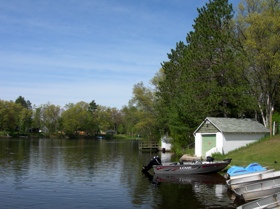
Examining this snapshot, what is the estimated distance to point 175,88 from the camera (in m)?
55.8

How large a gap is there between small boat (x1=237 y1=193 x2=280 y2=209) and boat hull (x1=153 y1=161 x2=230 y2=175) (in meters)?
13.2

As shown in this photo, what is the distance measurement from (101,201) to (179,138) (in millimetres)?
30635

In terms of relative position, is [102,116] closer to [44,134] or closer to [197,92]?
[44,134]

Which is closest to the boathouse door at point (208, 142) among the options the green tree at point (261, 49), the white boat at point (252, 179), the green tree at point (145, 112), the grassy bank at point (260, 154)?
the grassy bank at point (260, 154)

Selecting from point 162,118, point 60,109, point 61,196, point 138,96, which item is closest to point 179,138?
point 162,118

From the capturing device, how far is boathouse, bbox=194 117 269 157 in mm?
36188

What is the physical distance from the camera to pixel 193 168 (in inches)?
1151

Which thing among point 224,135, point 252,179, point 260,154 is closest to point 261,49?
point 224,135

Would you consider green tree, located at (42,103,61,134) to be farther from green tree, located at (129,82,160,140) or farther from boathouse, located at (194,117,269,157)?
boathouse, located at (194,117,269,157)

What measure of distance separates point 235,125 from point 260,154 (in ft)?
21.2

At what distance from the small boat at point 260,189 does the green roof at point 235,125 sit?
17.3 metres

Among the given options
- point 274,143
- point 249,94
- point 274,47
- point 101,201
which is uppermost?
point 274,47

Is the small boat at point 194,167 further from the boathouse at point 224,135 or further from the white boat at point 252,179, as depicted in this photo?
the white boat at point 252,179

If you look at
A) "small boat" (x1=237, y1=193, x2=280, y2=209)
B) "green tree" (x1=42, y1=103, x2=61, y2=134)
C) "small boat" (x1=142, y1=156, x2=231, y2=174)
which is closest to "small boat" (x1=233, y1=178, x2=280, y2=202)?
"small boat" (x1=237, y1=193, x2=280, y2=209)
